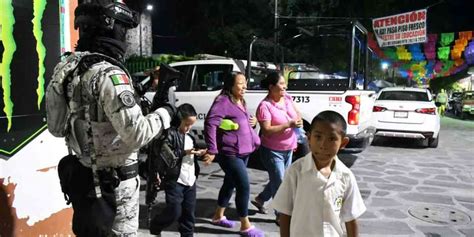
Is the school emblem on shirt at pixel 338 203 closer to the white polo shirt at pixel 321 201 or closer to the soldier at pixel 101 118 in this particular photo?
the white polo shirt at pixel 321 201

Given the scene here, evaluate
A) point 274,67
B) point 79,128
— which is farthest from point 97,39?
Result: point 274,67

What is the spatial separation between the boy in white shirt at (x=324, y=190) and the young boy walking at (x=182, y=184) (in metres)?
1.41

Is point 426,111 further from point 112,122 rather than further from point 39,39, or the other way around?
point 112,122

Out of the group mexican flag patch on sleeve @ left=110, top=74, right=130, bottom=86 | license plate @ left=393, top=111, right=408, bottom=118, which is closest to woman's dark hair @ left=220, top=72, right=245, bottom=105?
mexican flag patch on sleeve @ left=110, top=74, right=130, bottom=86

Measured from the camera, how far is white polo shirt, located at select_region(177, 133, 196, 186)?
345 centimetres

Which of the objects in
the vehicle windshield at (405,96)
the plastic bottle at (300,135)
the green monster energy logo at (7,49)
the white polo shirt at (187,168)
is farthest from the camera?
the vehicle windshield at (405,96)

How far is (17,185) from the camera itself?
2.96 m

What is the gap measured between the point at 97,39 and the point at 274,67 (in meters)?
6.55

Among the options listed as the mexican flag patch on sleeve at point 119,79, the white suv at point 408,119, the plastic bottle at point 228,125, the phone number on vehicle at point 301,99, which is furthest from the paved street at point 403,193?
the mexican flag patch on sleeve at point 119,79

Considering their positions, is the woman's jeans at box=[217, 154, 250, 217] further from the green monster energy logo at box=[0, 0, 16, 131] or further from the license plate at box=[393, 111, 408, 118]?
the license plate at box=[393, 111, 408, 118]

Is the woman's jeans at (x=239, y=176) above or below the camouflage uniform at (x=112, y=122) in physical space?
below

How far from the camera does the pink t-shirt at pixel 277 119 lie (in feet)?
13.0

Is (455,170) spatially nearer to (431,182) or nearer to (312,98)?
(431,182)

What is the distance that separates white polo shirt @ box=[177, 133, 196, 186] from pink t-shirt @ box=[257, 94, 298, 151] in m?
0.80
